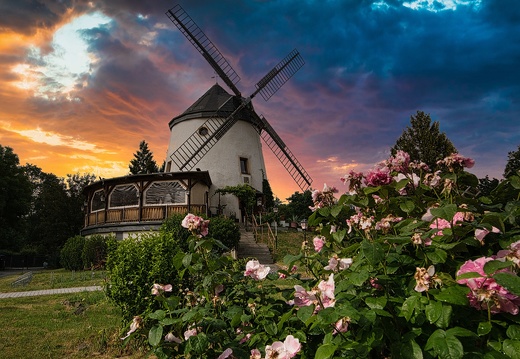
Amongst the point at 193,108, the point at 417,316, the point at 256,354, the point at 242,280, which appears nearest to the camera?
the point at 417,316

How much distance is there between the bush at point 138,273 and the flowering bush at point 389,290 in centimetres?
298

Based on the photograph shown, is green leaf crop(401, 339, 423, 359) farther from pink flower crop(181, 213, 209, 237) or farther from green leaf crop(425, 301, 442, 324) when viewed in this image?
pink flower crop(181, 213, 209, 237)

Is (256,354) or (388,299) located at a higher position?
(388,299)

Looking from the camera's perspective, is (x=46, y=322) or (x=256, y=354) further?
(x=46, y=322)

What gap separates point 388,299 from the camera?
199 cm

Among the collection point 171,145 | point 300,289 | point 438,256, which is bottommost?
point 300,289

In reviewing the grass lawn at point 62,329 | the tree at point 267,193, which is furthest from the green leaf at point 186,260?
the tree at point 267,193

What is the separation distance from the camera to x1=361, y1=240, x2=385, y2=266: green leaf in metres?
1.93

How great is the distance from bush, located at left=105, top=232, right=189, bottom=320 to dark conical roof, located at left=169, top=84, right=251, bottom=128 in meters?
21.3

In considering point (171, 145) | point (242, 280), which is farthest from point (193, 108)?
point (242, 280)

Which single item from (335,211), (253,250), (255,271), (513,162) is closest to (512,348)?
(335,211)

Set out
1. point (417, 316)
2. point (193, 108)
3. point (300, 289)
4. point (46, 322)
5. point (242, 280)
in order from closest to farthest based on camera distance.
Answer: point (417, 316), point (300, 289), point (242, 280), point (46, 322), point (193, 108)

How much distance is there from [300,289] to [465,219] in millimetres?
1068

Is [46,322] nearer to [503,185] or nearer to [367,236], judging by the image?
[367,236]
